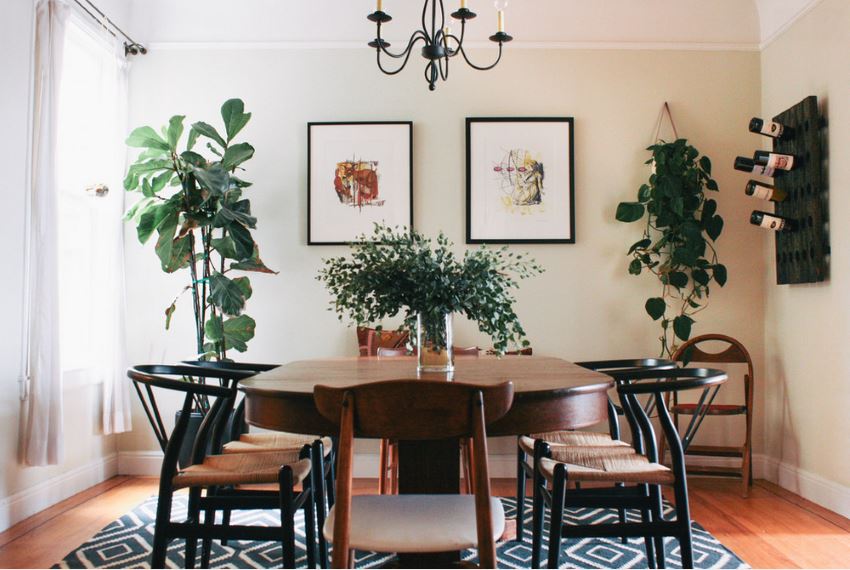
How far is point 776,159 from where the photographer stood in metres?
3.74

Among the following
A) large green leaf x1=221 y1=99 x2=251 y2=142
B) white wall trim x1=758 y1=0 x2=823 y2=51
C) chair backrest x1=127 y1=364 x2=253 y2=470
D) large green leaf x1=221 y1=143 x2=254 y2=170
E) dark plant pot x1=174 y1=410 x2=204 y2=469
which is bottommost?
dark plant pot x1=174 y1=410 x2=204 y2=469

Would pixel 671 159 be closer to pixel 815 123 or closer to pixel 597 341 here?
pixel 815 123

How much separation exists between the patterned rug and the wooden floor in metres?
0.08

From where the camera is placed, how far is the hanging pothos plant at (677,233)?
3996 mm

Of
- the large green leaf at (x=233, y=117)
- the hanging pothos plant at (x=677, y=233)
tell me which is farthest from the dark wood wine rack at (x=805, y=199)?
the large green leaf at (x=233, y=117)

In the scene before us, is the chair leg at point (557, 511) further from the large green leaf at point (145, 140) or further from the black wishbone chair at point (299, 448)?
the large green leaf at point (145, 140)

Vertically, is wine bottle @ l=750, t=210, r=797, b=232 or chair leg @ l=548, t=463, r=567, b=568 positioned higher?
wine bottle @ l=750, t=210, r=797, b=232

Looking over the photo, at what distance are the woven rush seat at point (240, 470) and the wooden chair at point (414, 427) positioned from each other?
456 mm

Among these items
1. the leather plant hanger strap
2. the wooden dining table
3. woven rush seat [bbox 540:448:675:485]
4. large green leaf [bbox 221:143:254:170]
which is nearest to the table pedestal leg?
the wooden dining table

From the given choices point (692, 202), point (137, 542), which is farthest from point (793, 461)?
point (137, 542)

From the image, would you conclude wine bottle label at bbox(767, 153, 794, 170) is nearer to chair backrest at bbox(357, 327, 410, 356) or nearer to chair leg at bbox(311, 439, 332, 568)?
chair backrest at bbox(357, 327, 410, 356)

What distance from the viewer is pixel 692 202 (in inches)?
159

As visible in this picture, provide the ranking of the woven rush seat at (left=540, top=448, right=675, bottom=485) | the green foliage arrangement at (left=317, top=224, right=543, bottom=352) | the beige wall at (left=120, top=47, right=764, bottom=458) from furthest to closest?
the beige wall at (left=120, top=47, right=764, bottom=458), the green foliage arrangement at (left=317, top=224, right=543, bottom=352), the woven rush seat at (left=540, top=448, right=675, bottom=485)

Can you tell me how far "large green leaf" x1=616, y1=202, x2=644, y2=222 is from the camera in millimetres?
4105
